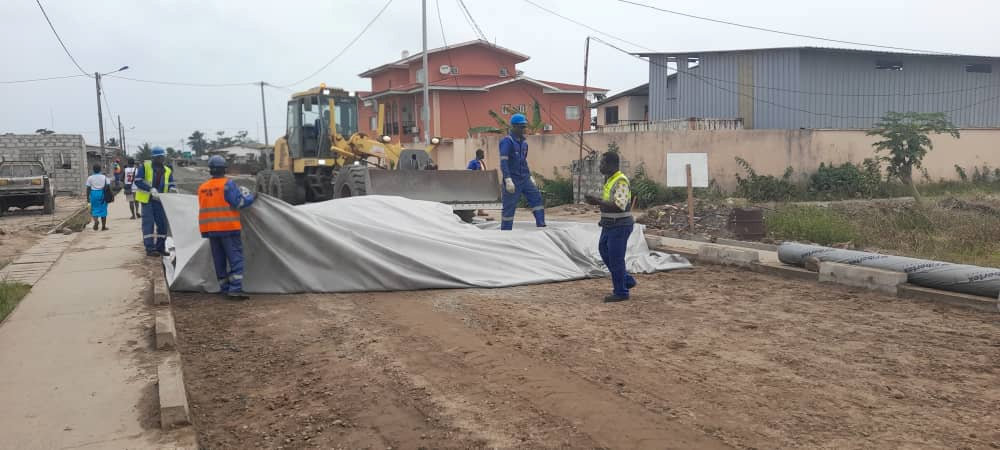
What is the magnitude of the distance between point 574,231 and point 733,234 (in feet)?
12.6

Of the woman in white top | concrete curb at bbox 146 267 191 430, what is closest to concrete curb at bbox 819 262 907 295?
concrete curb at bbox 146 267 191 430

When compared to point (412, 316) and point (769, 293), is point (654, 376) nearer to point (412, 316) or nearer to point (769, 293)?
point (412, 316)

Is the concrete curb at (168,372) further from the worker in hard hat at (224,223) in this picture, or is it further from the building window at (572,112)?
the building window at (572,112)

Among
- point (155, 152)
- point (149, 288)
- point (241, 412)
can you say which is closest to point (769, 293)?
point (241, 412)

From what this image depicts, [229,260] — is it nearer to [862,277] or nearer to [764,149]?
[862,277]

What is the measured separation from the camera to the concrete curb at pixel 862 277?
781cm

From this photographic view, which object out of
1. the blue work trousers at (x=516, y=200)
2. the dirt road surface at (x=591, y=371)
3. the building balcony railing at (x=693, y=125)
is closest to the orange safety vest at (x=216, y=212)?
the dirt road surface at (x=591, y=371)

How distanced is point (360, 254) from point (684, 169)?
704 centimetres

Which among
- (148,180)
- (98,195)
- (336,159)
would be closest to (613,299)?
(148,180)

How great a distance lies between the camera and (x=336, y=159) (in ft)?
53.8

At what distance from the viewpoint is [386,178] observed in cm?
1322

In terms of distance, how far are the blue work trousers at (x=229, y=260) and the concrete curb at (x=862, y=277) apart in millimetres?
6509

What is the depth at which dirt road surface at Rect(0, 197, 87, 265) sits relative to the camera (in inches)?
549

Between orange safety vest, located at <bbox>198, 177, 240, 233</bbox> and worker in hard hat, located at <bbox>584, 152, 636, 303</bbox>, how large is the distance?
148 inches
